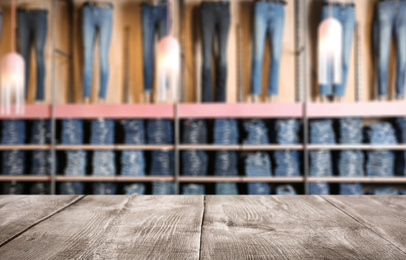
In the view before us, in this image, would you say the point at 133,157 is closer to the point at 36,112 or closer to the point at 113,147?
the point at 113,147

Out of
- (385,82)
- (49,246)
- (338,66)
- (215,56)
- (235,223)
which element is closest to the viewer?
(49,246)

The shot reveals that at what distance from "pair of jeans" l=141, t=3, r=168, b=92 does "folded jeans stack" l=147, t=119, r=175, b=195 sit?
541mm

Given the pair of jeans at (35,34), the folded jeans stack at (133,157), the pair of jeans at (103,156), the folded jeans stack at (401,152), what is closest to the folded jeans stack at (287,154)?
the folded jeans stack at (401,152)

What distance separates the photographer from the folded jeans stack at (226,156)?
3.70 metres

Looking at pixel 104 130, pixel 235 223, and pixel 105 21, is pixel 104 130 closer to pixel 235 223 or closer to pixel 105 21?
pixel 105 21

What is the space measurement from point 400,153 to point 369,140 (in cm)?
38

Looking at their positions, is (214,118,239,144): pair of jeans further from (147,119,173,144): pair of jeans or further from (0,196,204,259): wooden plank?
(0,196,204,259): wooden plank

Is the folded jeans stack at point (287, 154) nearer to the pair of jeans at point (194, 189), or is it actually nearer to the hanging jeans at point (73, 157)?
the pair of jeans at point (194, 189)

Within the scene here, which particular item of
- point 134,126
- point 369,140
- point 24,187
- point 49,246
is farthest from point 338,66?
point 24,187

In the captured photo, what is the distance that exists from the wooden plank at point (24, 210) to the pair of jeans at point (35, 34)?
11.2 ft

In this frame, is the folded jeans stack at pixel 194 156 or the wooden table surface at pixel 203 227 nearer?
the wooden table surface at pixel 203 227

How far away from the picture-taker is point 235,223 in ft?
2.56

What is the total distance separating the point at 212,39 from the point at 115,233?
11.6ft

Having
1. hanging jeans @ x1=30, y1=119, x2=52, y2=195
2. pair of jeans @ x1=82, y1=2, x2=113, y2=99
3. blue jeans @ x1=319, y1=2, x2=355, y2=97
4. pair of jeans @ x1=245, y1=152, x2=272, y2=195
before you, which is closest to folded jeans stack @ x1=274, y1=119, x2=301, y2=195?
pair of jeans @ x1=245, y1=152, x2=272, y2=195
